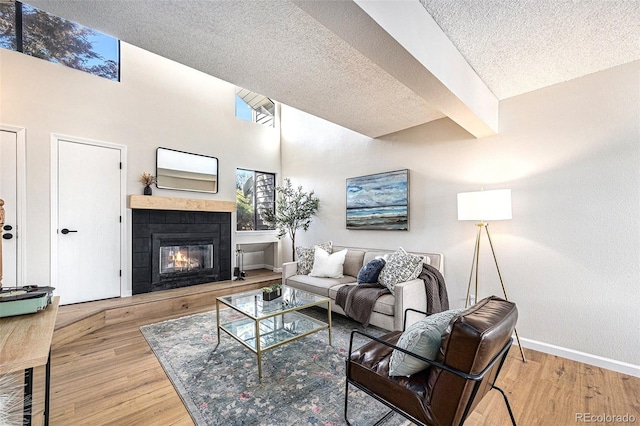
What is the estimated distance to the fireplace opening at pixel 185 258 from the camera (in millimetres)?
4285

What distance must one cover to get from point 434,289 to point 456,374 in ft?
6.31

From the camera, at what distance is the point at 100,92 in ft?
12.5

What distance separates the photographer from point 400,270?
9.79 feet

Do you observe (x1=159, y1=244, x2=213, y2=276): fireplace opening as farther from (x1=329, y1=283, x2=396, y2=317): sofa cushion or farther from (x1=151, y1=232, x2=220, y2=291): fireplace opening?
(x1=329, y1=283, x2=396, y2=317): sofa cushion

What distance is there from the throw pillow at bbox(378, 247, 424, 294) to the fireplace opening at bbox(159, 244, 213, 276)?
3071 mm

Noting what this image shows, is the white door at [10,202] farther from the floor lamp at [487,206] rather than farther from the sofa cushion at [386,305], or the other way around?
the floor lamp at [487,206]

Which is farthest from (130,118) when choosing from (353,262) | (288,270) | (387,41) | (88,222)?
(387,41)

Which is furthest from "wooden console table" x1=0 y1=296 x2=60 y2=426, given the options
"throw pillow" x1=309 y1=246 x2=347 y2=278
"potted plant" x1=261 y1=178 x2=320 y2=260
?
"potted plant" x1=261 y1=178 x2=320 y2=260

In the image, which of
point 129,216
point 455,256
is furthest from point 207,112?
point 455,256

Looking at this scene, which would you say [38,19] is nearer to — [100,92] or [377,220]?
[100,92]

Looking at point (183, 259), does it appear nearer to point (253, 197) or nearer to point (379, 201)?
point (253, 197)

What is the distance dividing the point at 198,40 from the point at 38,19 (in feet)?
10.7

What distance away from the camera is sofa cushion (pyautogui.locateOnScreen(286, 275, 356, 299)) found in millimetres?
3400

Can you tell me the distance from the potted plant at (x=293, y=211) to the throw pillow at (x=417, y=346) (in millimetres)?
3654
